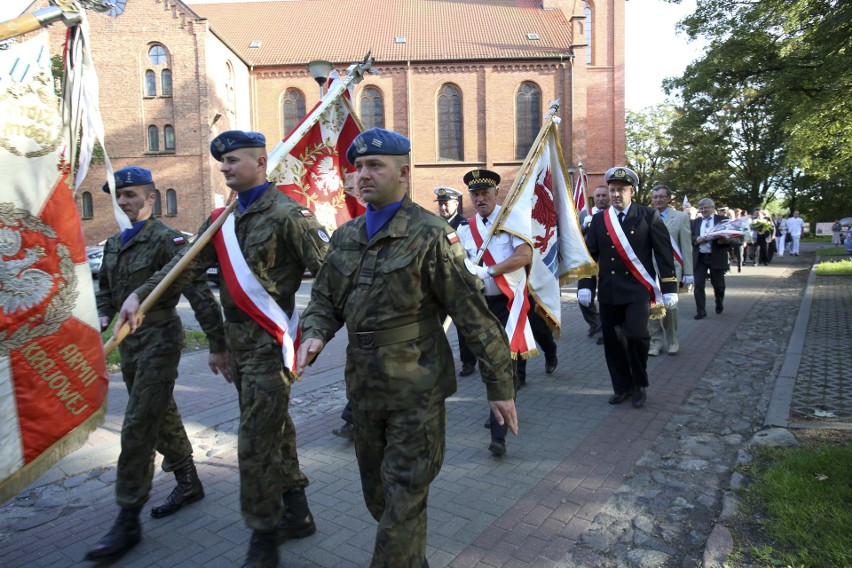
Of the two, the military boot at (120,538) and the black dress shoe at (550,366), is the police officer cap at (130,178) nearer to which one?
the military boot at (120,538)

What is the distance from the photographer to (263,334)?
3.34 metres

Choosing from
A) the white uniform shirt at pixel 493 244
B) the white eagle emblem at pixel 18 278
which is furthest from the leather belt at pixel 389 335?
the white uniform shirt at pixel 493 244

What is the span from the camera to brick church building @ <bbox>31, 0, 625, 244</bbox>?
3461 centimetres

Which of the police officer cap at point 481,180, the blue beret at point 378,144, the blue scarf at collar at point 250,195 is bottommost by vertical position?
the blue scarf at collar at point 250,195

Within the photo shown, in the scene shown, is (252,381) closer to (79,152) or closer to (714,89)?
(79,152)

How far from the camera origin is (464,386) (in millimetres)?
7078

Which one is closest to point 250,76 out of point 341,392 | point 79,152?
point 341,392

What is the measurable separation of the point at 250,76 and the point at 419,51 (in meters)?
10.9

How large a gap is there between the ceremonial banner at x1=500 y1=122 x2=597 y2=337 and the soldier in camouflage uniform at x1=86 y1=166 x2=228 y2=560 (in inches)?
119

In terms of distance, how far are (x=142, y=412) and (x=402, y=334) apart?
6.09ft

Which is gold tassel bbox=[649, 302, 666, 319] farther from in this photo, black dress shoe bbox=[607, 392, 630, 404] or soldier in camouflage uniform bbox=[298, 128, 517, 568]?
soldier in camouflage uniform bbox=[298, 128, 517, 568]

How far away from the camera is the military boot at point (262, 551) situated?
3102 millimetres

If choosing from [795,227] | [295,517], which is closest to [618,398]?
[295,517]

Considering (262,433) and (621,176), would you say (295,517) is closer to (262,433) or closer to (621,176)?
(262,433)
